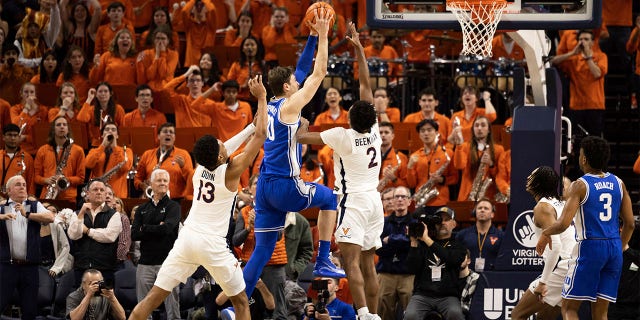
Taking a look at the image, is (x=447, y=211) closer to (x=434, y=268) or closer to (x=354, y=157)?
(x=434, y=268)

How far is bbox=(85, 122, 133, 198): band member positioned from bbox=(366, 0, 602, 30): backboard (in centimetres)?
563

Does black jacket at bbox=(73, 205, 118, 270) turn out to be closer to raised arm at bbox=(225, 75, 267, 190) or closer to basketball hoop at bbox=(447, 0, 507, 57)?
raised arm at bbox=(225, 75, 267, 190)

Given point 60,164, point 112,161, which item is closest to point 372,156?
point 112,161

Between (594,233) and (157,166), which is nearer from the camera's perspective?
(594,233)

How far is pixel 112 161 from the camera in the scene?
706 inches

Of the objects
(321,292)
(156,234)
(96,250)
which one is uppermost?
(156,234)

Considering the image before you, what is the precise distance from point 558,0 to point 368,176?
8.75ft

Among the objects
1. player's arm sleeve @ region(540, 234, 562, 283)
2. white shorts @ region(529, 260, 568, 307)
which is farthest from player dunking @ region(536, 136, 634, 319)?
white shorts @ region(529, 260, 568, 307)

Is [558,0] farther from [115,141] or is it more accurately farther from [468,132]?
[115,141]

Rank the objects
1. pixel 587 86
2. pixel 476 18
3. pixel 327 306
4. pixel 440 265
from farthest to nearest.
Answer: pixel 587 86, pixel 440 265, pixel 327 306, pixel 476 18

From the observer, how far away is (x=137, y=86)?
19.3m

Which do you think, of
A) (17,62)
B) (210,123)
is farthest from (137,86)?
(17,62)

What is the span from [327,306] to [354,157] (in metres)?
2.38

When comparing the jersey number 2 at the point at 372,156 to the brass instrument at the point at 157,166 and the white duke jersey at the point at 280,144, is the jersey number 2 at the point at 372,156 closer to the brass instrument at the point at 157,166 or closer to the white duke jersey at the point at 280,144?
the white duke jersey at the point at 280,144
